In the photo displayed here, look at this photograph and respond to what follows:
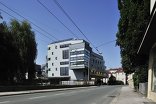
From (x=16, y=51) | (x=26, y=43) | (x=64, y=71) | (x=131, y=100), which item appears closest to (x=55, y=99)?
(x=131, y=100)

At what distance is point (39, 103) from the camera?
1917cm

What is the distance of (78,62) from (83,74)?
645 centimetres

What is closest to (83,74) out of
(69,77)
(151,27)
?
(69,77)

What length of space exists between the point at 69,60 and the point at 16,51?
83221mm

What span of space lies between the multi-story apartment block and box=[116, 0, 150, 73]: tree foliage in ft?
310

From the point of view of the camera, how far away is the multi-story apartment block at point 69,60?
5000 inches

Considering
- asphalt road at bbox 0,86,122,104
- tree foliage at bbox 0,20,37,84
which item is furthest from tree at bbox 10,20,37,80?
asphalt road at bbox 0,86,122,104

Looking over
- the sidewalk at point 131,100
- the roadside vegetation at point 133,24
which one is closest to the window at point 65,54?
the roadside vegetation at point 133,24

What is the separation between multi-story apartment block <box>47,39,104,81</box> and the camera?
127 metres

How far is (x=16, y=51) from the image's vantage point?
48906 millimetres

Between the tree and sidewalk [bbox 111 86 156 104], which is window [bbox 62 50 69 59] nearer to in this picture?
the tree

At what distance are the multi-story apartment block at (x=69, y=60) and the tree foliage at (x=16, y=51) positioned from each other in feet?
216

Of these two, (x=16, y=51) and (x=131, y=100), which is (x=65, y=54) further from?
(x=131, y=100)

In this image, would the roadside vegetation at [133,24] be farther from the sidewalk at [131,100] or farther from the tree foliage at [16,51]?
Answer: the tree foliage at [16,51]
